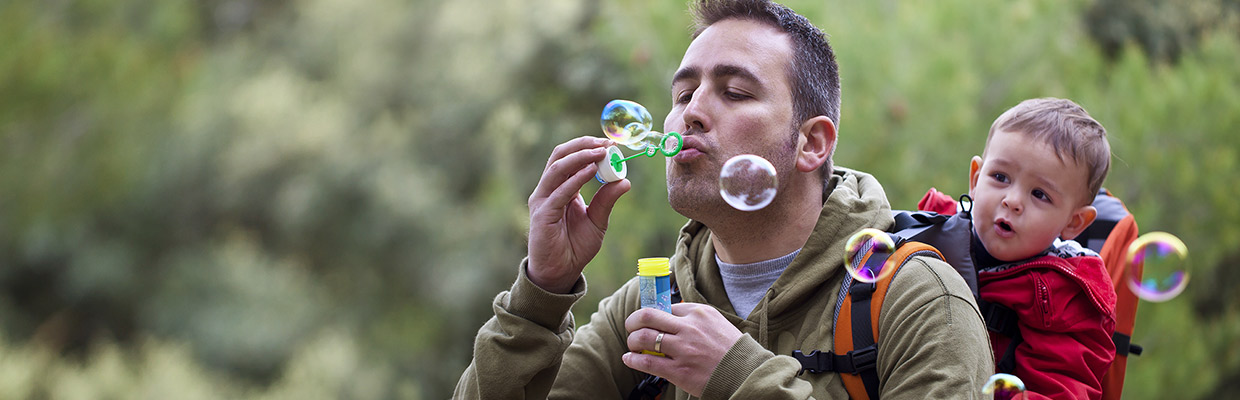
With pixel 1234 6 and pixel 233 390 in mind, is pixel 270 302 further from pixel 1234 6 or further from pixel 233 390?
pixel 1234 6

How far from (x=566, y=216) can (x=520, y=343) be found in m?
0.30

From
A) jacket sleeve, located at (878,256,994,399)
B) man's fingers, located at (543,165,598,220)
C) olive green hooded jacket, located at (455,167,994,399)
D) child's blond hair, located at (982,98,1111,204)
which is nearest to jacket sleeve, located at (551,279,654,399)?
olive green hooded jacket, located at (455,167,994,399)

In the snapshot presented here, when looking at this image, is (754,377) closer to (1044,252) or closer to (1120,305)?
(1044,252)

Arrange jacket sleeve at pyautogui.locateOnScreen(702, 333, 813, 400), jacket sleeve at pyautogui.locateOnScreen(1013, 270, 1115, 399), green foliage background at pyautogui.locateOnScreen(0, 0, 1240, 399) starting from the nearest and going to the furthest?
jacket sleeve at pyautogui.locateOnScreen(702, 333, 813, 400) < jacket sleeve at pyautogui.locateOnScreen(1013, 270, 1115, 399) < green foliage background at pyautogui.locateOnScreen(0, 0, 1240, 399)

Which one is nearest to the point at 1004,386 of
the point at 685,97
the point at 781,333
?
the point at 781,333

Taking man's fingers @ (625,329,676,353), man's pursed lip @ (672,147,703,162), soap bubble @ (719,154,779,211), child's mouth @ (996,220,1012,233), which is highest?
man's pursed lip @ (672,147,703,162)

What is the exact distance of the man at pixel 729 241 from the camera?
5.88 feet

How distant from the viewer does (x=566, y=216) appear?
2.15 metres

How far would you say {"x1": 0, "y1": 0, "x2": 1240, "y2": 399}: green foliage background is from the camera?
16.4ft

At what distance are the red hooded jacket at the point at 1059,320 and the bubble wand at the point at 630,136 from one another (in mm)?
751

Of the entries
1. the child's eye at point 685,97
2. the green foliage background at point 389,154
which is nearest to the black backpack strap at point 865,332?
the child's eye at point 685,97

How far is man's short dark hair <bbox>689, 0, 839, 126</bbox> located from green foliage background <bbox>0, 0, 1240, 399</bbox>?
7.71 ft

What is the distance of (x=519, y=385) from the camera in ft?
6.76

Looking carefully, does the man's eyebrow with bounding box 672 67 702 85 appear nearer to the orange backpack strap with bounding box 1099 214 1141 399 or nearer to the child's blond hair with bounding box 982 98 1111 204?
the child's blond hair with bounding box 982 98 1111 204
